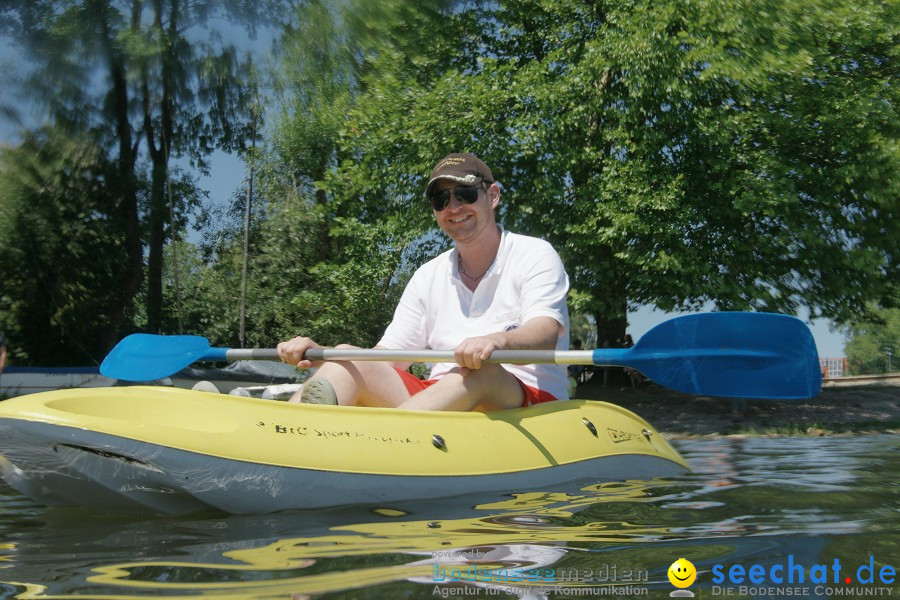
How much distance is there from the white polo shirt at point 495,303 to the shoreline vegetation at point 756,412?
7967 mm

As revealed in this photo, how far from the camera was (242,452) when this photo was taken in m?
2.93

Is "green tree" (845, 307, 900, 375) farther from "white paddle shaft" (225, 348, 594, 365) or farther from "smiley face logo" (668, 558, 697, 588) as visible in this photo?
"smiley face logo" (668, 558, 697, 588)

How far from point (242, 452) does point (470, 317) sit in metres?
1.45

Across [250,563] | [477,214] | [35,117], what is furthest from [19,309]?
[250,563]

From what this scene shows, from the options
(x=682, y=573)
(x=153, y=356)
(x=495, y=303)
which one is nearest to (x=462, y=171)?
(x=495, y=303)

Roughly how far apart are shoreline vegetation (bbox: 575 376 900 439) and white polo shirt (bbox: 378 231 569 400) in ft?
26.1

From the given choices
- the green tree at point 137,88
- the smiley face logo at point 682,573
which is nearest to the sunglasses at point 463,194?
the smiley face logo at point 682,573

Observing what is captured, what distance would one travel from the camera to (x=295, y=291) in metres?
17.5

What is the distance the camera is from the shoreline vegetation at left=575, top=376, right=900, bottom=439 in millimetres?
11727

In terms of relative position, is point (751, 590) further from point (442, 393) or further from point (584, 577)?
point (442, 393)

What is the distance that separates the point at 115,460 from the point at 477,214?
194cm

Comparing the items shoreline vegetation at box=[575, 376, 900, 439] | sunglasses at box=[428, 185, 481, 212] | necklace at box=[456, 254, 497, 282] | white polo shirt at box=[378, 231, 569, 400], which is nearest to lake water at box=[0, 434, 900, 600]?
white polo shirt at box=[378, 231, 569, 400]

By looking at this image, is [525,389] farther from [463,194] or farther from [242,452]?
[242,452]

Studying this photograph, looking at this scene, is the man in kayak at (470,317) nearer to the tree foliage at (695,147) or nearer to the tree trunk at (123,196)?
the tree foliage at (695,147)
